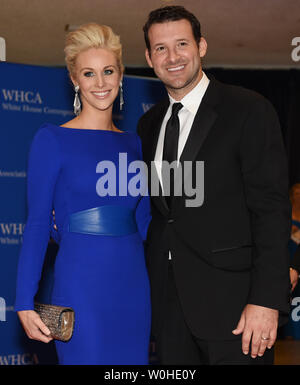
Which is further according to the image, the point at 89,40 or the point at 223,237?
the point at 89,40

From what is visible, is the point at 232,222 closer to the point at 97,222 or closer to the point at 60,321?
the point at 97,222

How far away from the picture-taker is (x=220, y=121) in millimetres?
2197

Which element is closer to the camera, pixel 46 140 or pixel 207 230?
pixel 207 230

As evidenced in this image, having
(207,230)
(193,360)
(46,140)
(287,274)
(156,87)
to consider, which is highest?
(156,87)

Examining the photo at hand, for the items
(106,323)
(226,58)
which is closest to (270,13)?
(226,58)

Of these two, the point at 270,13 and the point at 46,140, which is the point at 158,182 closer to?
the point at 46,140

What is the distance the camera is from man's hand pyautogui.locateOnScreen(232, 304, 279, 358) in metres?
2.04

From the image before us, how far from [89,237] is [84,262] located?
10 centimetres

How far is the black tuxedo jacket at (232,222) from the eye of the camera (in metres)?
2.07

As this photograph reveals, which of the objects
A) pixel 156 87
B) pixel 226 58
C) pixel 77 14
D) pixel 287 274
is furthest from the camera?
pixel 226 58

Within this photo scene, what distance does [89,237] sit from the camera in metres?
2.29

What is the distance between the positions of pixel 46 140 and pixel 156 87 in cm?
279

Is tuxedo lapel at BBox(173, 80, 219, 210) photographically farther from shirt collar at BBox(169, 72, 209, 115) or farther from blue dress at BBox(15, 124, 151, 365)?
blue dress at BBox(15, 124, 151, 365)

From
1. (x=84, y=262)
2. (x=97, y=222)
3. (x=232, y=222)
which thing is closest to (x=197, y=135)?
(x=232, y=222)
